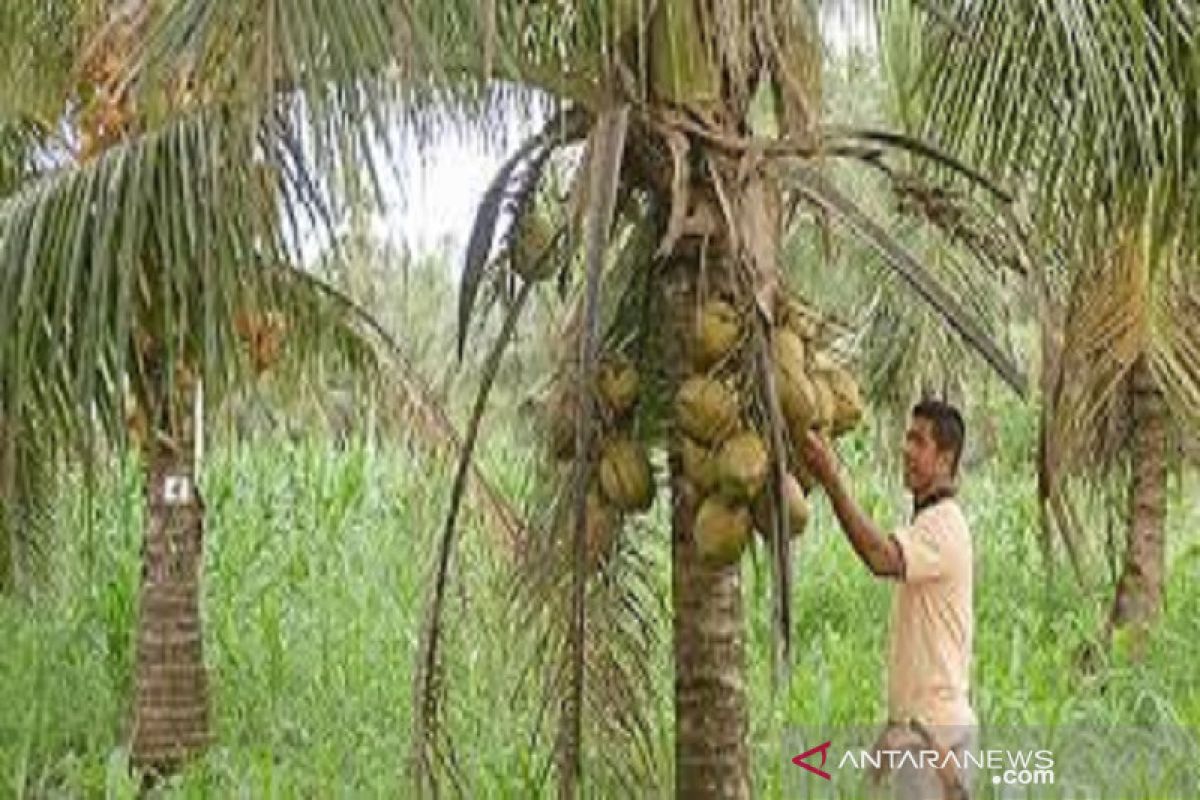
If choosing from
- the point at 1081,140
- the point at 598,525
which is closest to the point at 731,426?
the point at 598,525

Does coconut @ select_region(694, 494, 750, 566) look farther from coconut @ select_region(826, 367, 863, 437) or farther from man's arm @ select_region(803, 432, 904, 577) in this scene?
coconut @ select_region(826, 367, 863, 437)

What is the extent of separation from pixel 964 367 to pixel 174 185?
14.8 feet

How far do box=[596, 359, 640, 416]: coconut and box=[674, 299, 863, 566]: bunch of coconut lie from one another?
0.39 feet

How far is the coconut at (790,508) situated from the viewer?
338cm

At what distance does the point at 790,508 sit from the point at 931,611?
105 centimetres

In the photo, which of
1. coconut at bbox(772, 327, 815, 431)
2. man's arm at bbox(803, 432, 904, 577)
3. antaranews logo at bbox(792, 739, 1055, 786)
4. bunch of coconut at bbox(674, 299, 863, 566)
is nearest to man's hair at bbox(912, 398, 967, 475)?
man's arm at bbox(803, 432, 904, 577)

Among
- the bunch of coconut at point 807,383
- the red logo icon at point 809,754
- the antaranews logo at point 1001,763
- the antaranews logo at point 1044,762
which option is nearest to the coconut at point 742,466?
the bunch of coconut at point 807,383

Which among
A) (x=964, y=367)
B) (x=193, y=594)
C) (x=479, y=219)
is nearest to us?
(x=479, y=219)

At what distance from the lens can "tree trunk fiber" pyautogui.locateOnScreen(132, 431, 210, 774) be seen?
6.95 metres

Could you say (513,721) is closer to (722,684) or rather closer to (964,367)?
(964,367)

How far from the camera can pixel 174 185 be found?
11.7ft

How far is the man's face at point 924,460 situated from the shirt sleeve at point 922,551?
0.35 ft

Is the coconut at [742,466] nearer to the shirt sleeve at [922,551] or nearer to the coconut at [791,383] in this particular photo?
the coconut at [791,383]

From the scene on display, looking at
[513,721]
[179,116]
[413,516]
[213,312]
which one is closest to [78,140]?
[413,516]
